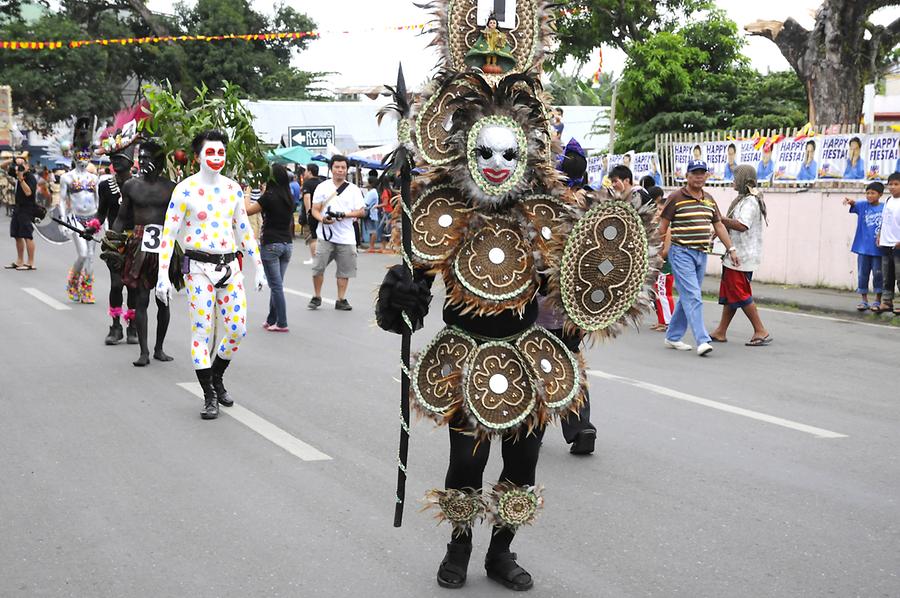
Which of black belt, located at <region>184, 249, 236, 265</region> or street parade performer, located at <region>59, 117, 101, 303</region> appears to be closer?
black belt, located at <region>184, 249, 236, 265</region>

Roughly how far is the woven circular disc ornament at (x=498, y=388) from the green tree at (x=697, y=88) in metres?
22.7

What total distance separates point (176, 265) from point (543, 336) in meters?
5.58

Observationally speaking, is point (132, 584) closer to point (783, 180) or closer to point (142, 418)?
point (142, 418)

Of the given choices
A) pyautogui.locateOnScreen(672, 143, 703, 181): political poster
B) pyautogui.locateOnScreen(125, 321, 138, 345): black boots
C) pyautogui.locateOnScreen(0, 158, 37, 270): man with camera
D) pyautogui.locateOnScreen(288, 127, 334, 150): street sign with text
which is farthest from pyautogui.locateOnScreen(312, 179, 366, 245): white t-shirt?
pyautogui.locateOnScreen(288, 127, 334, 150): street sign with text

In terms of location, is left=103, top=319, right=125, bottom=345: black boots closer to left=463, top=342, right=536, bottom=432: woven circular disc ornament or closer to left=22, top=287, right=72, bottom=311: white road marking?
left=22, top=287, right=72, bottom=311: white road marking

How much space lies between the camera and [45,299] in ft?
47.6

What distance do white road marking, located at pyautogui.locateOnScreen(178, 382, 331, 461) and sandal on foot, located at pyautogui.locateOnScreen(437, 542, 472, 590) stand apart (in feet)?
7.10

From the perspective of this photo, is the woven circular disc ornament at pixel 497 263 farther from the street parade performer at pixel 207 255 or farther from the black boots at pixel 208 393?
the black boots at pixel 208 393

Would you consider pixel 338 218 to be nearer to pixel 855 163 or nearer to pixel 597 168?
pixel 855 163

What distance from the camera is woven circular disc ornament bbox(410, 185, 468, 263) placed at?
165 inches

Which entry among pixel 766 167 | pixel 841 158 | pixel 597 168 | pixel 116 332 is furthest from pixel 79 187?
pixel 597 168

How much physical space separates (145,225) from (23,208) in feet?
33.5

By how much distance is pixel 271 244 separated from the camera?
12.2 meters

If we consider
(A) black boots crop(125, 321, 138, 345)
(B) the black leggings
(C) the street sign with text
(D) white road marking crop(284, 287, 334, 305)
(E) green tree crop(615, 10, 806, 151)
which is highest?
(E) green tree crop(615, 10, 806, 151)
